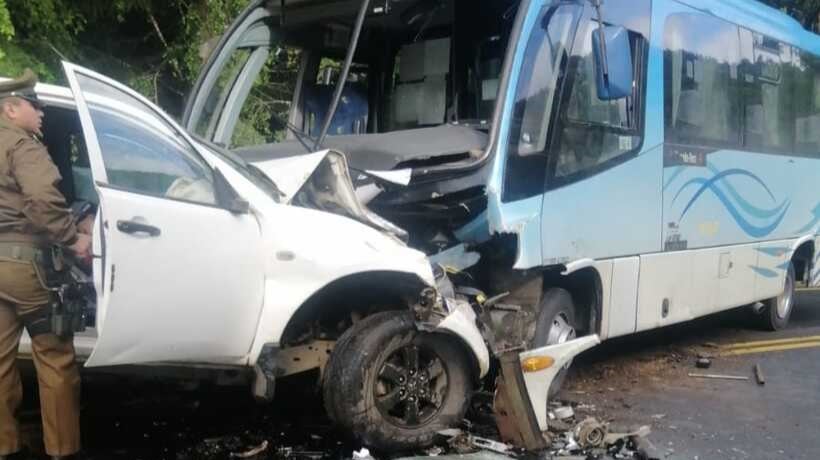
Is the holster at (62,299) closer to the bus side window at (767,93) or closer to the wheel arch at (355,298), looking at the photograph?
the wheel arch at (355,298)

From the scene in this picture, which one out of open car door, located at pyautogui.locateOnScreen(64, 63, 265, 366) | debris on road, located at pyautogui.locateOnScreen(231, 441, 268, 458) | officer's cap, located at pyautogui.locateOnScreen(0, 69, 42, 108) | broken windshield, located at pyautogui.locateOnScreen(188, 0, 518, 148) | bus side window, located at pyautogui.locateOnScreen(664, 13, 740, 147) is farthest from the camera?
bus side window, located at pyautogui.locateOnScreen(664, 13, 740, 147)

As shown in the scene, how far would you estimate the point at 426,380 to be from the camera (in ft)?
16.3

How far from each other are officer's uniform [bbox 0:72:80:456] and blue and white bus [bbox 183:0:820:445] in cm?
118

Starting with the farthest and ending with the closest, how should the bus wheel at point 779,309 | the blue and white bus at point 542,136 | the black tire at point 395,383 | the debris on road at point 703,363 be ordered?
the bus wheel at point 779,309
the debris on road at point 703,363
the blue and white bus at point 542,136
the black tire at point 395,383

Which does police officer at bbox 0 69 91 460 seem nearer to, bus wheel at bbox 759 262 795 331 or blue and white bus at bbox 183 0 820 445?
blue and white bus at bbox 183 0 820 445

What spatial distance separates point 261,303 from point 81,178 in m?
1.96

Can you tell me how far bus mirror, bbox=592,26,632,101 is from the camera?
216 inches

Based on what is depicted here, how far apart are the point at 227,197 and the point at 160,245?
1.52 ft

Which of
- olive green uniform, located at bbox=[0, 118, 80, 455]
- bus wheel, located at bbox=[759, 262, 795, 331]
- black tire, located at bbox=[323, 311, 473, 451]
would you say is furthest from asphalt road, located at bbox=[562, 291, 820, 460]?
olive green uniform, located at bbox=[0, 118, 80, 455]

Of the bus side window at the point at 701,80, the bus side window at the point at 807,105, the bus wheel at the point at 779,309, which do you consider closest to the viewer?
the bus side window at the point at 701,80

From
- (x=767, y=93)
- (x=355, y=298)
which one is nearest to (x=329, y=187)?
(x=355, y=298)

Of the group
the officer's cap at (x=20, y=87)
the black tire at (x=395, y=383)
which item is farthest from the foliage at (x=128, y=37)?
the black tire at (x=395, y=383)

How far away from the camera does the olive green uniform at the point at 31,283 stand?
416 centimetres

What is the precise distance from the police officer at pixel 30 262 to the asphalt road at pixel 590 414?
58 cm
